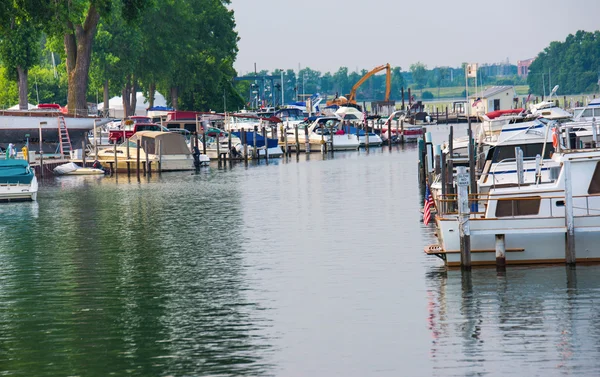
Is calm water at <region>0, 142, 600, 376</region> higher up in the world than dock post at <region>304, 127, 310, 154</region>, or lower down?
lower down

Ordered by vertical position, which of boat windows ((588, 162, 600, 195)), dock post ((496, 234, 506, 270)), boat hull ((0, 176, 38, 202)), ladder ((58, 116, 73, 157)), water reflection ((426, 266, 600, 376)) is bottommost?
water reflection ((426, 266, 600, 376))

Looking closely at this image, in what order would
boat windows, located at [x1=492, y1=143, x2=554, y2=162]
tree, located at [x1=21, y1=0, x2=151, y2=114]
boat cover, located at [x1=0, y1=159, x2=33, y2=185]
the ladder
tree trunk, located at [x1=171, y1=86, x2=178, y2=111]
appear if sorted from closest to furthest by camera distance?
boat windows, located at [x1=492, y1=143, x2=554, y2=162], boat cover, located at [x1=0, y1=159, x2=33, y2=185], tree, located at [x1=21, y1=0, x2=151, y2=114], the ladder, tree trunk, located at [x1=171, y1=86, x2=178, y2=111]

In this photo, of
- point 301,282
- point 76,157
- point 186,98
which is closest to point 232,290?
point 301,282

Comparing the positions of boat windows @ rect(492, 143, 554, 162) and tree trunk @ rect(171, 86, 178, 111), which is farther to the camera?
tree trunk @ rect(171, 86, 178, 111)

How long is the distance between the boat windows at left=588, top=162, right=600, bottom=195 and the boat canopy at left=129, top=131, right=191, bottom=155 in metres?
54.1

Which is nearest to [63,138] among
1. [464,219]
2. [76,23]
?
[76,23]

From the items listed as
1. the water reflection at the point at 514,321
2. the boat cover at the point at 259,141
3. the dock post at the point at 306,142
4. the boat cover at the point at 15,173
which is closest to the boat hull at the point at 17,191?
the boat cover at the point at 15,173

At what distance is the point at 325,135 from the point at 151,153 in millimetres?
27792

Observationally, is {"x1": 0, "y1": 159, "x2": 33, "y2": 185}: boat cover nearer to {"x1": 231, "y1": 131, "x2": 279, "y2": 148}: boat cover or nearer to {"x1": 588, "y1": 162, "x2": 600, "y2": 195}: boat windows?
{"x1": 588, "y1": 162, "x2": 600, "y2": 195}: boat windows

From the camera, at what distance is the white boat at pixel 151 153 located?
83188 millimetres

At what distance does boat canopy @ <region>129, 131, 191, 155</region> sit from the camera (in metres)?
82.6

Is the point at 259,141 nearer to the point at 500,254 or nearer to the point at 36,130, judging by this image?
the point at 36,130

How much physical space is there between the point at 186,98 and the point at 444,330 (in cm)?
11187

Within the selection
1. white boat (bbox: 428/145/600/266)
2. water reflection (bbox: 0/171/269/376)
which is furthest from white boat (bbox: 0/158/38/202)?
white boat (bbox: 428/145/600/266)
